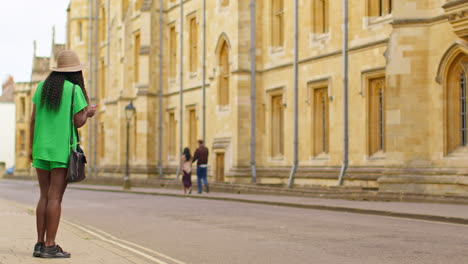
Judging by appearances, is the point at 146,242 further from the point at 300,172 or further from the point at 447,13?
the point at 300,172

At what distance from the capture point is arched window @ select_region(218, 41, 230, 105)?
113ft

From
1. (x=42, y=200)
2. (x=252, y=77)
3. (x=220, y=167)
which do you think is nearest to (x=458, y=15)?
(x=42, y=200)

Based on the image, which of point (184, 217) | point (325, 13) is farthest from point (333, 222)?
point (325, 13)

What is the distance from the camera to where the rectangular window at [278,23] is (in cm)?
3145

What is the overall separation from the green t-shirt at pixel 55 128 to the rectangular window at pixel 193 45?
32076mm

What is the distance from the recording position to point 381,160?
2478 centimetres

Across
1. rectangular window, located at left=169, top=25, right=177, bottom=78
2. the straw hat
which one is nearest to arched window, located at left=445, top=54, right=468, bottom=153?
the straw hat

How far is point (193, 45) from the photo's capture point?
4012cm

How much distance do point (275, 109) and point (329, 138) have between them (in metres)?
4.42

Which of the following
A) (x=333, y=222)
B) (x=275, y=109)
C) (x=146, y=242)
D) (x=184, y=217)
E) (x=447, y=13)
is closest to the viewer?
(x=146, y=242)

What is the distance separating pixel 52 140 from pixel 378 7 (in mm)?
19424

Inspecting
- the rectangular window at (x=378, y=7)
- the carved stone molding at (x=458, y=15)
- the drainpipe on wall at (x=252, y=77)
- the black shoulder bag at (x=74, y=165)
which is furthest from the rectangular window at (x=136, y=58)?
the black shoulder bag at (x=74, y=165)

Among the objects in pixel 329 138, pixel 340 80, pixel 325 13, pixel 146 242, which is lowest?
pixel 146 242

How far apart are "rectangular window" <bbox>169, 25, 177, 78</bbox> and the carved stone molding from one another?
24.6m
